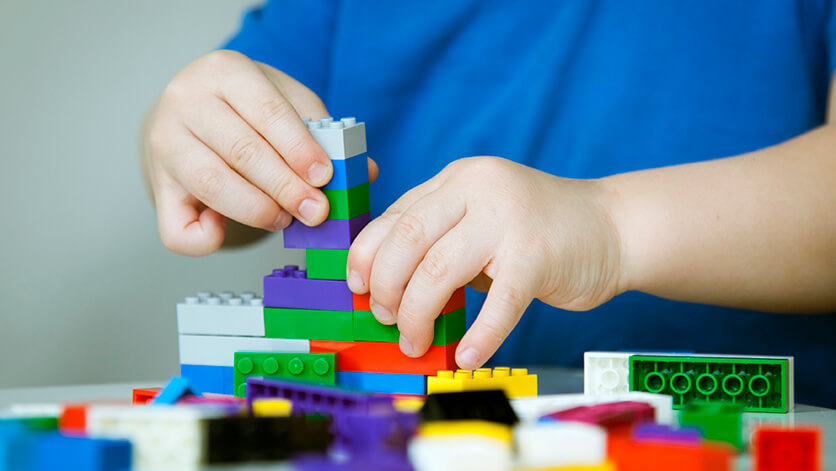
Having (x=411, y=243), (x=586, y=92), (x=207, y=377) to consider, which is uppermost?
(x=586, y=92)

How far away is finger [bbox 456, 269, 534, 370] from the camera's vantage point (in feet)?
1.83

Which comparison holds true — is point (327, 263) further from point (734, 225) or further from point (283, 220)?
point (734, 225)

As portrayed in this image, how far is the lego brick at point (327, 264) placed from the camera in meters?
0.63

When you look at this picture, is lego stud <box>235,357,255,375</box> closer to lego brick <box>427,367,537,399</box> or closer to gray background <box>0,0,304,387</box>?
lego brick <box>427,367,537,399</box>

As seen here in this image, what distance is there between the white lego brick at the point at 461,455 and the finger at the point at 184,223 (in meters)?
0.45

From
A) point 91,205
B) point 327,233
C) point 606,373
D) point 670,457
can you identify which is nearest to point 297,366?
point 327,233

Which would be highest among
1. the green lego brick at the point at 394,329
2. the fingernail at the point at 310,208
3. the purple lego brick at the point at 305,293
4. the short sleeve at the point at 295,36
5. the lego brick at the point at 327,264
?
the short sleeve at the point at 295,36

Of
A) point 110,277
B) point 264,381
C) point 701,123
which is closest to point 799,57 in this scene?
point 701,123

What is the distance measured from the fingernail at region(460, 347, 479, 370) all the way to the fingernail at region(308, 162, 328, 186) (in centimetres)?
17

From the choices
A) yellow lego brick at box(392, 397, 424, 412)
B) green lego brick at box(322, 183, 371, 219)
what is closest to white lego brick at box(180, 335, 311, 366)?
green lego brick at box(322, 183, 371, 219)

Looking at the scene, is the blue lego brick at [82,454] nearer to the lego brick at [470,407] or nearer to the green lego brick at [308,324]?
the lego brick at [470,407]

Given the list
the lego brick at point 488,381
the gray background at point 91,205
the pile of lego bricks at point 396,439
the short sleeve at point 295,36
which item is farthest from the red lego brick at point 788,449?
the gray background at point 91,205

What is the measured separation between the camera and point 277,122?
0.65 metres

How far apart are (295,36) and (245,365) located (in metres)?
0.57
